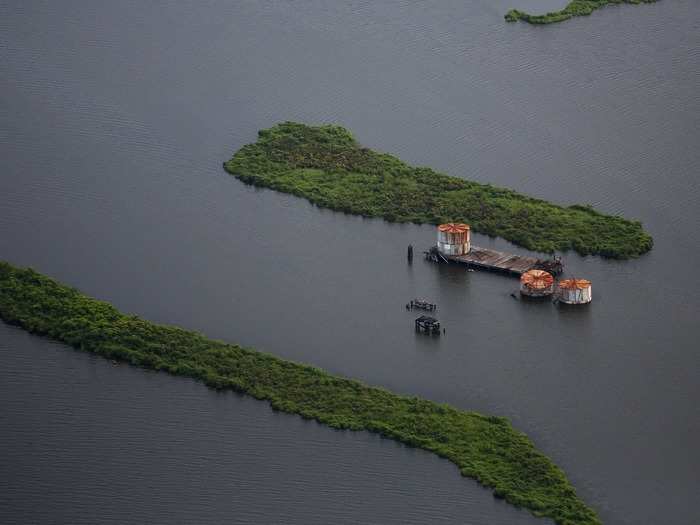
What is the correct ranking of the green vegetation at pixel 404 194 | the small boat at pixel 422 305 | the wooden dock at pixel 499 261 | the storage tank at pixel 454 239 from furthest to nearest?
1. the green vegetation at pixel 404 194
2. the storage tank at pixel 454 239
3. the wooden dock at pixel 499 261
4. the small boat at pixel 422 305

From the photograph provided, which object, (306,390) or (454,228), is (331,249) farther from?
(306,390)

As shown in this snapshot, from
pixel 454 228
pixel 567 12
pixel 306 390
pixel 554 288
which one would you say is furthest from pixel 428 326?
pixel 567 12

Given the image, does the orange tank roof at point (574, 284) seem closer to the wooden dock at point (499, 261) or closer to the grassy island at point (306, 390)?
the wooden dock at point (499, 261)

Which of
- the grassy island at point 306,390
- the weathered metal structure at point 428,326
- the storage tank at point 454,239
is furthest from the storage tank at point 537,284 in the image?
the grassy island at point 306,390

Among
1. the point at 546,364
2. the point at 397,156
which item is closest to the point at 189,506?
the point at 546,364

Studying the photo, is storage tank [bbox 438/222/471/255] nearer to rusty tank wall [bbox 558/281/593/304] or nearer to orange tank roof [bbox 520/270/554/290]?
orange tank roof [bbox 520/270/554/290]

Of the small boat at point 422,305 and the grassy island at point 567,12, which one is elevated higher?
the grassy island at point 567,12
